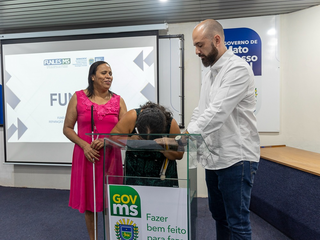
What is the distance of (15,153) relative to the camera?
3686mm

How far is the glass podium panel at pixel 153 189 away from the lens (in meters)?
0.81

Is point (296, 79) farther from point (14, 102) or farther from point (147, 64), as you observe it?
point (14, 102)

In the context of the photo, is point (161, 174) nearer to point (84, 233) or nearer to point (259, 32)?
point (84, 233)

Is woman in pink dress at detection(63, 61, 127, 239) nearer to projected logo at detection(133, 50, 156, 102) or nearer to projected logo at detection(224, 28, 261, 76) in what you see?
projected logo at detection(133, 50, 156, 102)

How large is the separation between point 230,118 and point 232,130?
64mm

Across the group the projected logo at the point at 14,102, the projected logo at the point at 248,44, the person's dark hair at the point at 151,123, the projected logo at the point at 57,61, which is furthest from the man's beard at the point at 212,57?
the projected logo at the point at 14,102

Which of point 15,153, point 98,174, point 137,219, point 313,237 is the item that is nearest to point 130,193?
point 137,219

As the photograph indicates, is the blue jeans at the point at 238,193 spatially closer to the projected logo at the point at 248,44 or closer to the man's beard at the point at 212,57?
the man's beard at the point at 212,57

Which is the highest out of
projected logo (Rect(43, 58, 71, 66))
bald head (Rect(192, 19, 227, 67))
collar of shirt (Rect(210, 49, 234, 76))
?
projected logo (Rect(43, 58, 71, 66))

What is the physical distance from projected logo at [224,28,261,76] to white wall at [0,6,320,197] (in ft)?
0.96

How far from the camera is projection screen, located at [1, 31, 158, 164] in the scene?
332 cm

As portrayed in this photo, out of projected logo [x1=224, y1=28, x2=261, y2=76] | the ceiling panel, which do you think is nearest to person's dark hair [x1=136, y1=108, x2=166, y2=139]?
the ceiling panel

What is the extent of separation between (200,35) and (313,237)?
1664mm

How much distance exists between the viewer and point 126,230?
0.86 m
